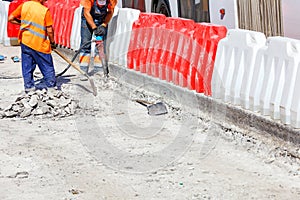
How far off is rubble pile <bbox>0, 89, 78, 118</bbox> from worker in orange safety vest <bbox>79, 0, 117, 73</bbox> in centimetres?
279

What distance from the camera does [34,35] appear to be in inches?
436

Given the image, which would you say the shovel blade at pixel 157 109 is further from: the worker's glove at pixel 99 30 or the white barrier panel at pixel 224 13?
the worker's glove at pixel 99 30

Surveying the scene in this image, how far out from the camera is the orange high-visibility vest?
10891 millimetres

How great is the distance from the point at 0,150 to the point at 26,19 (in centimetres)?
308

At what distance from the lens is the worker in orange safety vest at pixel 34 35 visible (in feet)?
35.8

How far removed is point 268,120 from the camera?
26.3 ft

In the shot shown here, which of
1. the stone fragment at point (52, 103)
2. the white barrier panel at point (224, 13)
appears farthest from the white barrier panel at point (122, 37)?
the stone fragment at point (52, 103)

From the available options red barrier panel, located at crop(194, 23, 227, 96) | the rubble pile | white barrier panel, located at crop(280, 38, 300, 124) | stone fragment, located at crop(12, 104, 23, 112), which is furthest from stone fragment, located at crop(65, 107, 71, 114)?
white barrier panel, located at crop(280, 38, 300, 124)

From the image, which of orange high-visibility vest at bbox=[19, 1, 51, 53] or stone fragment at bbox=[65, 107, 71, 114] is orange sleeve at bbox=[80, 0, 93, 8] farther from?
stone fragment at bbox=[65, 107, 71, 114]

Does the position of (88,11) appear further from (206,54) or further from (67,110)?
(206,54)

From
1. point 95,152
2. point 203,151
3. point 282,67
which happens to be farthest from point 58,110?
point 282,67

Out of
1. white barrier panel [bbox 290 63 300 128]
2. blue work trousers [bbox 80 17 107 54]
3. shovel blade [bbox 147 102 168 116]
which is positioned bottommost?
shovel blade [bbox 147 102 168 116]

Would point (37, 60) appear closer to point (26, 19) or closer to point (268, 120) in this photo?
point (26, 19)

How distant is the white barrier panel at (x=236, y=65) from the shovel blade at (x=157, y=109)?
3.23 ft
